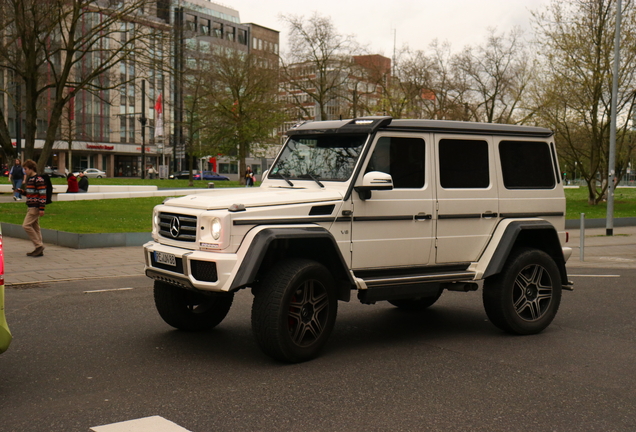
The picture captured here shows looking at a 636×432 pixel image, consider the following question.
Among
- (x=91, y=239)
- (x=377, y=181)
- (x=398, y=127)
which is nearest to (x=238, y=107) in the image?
(x=91, y=239)

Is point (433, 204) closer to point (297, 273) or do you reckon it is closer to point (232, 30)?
point (297, 273)

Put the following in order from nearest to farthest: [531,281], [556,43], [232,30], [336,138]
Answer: [336,138] < [531,281] < [556,43] < [232,30]

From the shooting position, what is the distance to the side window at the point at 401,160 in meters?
6.77

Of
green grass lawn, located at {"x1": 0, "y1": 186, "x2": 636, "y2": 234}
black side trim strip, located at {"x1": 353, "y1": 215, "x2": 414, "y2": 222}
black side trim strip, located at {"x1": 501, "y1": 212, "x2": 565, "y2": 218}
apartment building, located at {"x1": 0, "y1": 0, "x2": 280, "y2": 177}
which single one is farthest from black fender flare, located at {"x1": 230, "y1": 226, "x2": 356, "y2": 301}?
apartment building, located at {"x1": 0, "y1": 0, "x2": 280, "y2": 177}

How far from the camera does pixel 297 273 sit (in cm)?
595

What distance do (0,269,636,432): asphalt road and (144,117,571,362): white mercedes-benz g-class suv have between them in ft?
1.29

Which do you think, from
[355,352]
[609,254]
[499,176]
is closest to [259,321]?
[355,352]

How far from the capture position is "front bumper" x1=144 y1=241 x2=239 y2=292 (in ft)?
19.0

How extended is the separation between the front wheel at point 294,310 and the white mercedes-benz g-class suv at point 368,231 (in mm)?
11

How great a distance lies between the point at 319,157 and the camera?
703 centimetres

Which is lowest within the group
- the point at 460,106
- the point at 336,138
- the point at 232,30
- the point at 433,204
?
the point at 433,204

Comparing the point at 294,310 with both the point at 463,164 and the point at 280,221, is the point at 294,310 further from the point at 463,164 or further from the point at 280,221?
the point at 463,164

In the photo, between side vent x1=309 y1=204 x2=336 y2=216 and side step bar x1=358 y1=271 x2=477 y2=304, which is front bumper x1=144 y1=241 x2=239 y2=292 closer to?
side vent x1=309 y1=204 x2=336 y2=216

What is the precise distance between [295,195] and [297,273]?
769 millimetres
